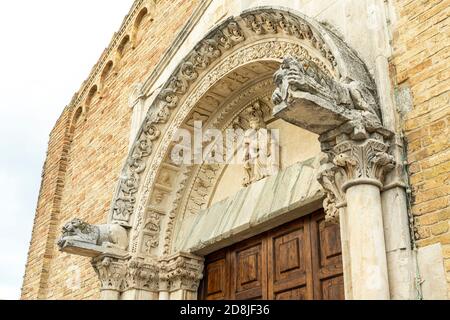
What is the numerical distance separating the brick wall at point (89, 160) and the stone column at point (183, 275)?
1.27 metres

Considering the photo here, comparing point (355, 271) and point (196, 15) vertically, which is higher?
point (196, 15)

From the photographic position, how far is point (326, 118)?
3.60m

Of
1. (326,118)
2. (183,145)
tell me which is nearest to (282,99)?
(326,118)

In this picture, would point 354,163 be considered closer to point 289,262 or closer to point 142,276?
point 289,262

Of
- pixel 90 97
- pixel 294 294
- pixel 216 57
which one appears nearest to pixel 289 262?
pixel 294 294

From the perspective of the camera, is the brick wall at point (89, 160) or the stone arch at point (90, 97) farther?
the stone arch at point (90, 97)

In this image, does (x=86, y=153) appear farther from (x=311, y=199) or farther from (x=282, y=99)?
(x=282, y=99)

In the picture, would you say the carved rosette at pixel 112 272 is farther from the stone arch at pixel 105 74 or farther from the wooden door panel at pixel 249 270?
the stone arch at pixel 105 74

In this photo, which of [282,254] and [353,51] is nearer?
[353,51]

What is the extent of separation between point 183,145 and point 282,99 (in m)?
3.13

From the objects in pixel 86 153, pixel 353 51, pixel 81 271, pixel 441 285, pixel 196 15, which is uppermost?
pixel 196 15

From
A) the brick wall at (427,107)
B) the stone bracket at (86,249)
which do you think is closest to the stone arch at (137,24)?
the stone bracket at (86,249)

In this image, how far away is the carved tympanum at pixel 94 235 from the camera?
584 centimetres

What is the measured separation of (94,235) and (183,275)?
105cm
